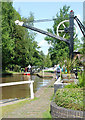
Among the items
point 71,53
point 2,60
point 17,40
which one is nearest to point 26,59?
point 17,40

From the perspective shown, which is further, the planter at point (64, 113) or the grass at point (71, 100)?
the grass at point (71, 100)

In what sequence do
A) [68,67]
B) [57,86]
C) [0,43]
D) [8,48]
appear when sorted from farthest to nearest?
[8,48] < [0,43] < [68,67] < [57,86]

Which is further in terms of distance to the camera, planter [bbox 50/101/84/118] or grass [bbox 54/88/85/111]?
grass [bbox 54/88/85/111]

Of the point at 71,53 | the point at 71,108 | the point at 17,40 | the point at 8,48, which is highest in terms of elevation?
the point at 17,40

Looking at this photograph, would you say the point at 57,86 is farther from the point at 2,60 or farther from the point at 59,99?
the point at 2,60

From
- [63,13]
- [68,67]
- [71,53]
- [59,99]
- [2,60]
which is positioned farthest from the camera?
[63,13]

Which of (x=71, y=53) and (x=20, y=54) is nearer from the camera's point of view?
(x=71, y=53)

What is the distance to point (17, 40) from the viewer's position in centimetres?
4209

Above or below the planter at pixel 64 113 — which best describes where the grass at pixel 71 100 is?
above

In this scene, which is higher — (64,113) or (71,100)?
(71,100)

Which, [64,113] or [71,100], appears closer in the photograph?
[64,113]

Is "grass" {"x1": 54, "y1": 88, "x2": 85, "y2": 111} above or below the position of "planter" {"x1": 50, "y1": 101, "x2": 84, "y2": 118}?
above

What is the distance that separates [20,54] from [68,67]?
32.9 metres

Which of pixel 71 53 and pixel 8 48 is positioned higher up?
pixel 8 48
